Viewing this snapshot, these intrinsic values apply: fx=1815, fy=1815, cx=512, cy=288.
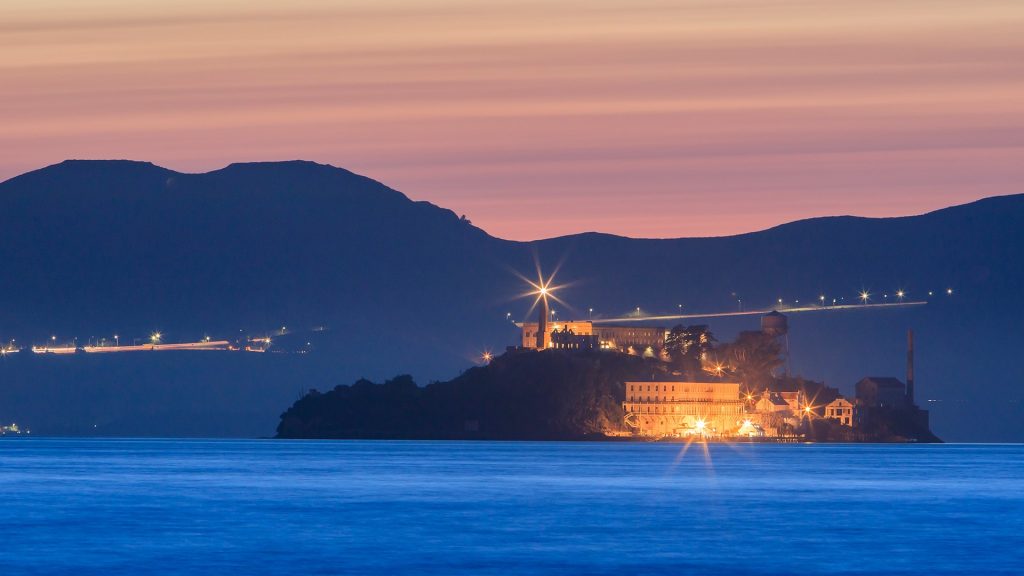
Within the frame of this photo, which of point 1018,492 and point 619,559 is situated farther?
point 1018,492

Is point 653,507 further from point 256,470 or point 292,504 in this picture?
point 256,470

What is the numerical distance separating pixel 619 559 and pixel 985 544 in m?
17.0

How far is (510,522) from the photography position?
258 feet

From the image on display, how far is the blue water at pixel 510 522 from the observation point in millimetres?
61812

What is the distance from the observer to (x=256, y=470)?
5600 inches

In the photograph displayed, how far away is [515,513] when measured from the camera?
84.1 metres

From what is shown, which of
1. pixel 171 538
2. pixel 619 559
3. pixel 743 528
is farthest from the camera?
pixel 743 528

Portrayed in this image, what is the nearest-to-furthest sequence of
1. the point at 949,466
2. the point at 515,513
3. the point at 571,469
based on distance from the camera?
the point at 515,513, the point at 571,469, the point at 949,466

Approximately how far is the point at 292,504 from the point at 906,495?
35.5 m

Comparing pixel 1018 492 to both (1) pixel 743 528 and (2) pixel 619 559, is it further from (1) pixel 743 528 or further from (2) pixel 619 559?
(2) pixel 619 559

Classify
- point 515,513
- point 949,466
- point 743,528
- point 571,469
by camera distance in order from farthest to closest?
point 949,466 < point 571,469 < point 515,513 < point 743,528

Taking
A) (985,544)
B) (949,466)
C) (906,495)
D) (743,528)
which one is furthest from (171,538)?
(949,466)

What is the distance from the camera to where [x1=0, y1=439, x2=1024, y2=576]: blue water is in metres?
61.8

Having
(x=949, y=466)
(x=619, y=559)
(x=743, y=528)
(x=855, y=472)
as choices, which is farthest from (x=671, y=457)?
(x=619, y=559)
